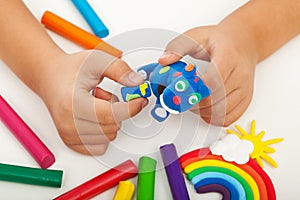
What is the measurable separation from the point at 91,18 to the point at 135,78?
197 mm

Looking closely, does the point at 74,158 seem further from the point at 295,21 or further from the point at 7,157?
the point at 295,21

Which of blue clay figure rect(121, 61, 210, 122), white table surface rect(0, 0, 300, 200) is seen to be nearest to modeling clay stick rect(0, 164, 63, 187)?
white table surface rect(0, 0, 300, 200)

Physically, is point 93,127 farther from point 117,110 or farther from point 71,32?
point 71,32

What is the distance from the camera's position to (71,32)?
2.40 feet

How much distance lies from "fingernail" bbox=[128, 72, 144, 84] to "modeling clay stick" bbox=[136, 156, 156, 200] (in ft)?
0.31

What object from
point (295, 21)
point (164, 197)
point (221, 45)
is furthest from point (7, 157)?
point (295, 21)

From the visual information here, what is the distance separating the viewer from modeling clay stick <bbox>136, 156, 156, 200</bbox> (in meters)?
0.59

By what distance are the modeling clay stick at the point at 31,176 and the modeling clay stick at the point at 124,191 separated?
2.5 inches

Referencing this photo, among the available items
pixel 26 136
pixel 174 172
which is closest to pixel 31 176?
pixel 26 136

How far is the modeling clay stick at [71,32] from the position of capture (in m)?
0.72

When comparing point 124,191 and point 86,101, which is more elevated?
point 86,101

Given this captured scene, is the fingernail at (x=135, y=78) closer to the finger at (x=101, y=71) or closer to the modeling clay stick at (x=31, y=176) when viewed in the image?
the finger at (x=101, y=71)

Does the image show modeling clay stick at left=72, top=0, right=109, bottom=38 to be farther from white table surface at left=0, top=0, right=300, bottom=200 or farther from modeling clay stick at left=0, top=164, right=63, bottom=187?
modeling clay stick at left=0, top=164, right=63, bottom=187

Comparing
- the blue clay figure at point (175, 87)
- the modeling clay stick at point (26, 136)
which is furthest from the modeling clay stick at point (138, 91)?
the modeling clay stick at point (26, 136)
